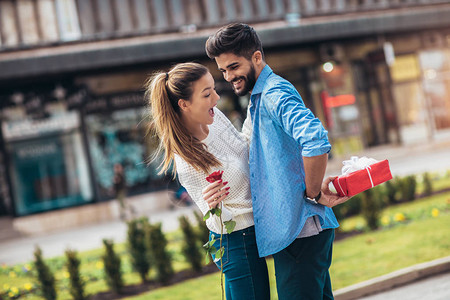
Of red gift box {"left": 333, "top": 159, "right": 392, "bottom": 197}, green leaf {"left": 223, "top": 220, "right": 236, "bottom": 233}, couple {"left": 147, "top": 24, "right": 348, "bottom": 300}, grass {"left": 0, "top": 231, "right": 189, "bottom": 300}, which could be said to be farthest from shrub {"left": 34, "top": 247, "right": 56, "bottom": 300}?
red gift box {"left": 333, "top": 159, "right": 392, "bottom": 197}

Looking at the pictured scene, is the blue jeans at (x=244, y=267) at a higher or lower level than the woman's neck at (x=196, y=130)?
lower

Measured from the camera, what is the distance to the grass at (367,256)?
20.5ft

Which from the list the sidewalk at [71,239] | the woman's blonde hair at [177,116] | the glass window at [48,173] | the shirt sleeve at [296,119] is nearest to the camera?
the shirt sleeve at [296,119]

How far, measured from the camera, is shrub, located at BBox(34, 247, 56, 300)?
6.85 metres

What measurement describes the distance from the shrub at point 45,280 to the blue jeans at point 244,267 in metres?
4.68

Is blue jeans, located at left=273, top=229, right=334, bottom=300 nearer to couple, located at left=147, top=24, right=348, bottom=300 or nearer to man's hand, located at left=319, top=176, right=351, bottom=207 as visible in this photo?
couple, located at left=147, top=24, right=348, bottom=300

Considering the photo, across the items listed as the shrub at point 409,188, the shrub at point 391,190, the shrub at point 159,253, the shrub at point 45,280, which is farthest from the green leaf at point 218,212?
the shrub at point 409,188

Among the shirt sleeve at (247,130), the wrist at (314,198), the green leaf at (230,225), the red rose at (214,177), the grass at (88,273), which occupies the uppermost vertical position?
the shirt sleeve at (247,130)

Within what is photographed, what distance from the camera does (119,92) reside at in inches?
746

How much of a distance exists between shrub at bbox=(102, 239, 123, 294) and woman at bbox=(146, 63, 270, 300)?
436 centimetres

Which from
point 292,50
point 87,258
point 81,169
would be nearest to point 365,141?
point 292,50

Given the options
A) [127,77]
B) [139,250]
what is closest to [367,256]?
[139,250]

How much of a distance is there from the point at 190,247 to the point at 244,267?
15.3 feet

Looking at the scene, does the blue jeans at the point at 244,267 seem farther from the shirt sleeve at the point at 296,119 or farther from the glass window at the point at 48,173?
the glass window at the point at 48,173
